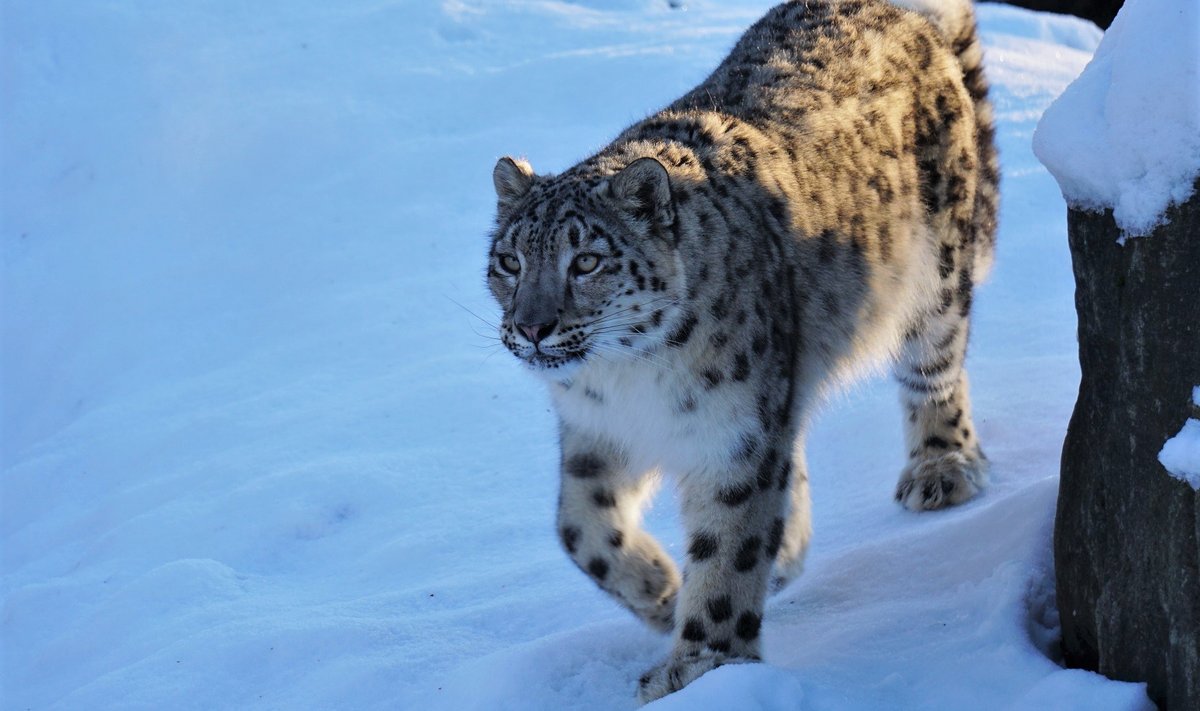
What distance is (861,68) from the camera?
5.27m

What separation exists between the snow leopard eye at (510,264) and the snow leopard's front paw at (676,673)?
1231 mm

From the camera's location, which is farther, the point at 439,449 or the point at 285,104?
the point at 285,104

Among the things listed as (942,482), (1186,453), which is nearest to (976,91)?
(942,482)

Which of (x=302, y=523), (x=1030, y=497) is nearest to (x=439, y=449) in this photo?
(x=302, y=523)

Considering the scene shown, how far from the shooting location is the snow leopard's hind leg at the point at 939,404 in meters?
5.62

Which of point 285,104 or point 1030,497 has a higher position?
point 1030,497

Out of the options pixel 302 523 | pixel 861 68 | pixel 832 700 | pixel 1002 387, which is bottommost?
pixel 302 523

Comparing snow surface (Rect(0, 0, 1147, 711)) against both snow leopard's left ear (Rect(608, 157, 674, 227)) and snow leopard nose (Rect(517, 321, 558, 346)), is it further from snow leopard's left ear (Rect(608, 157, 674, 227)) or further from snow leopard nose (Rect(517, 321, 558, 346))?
snow leopard's left ear (Rect(608, 157, 674, 227))

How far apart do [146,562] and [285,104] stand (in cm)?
482

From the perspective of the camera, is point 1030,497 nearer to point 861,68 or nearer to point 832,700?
point 832,700

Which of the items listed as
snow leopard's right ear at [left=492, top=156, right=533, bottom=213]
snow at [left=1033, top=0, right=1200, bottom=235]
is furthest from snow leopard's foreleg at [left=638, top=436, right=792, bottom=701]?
snow at [left=1033, top=0, right=1200, bottom=235]

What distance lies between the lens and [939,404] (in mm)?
5852

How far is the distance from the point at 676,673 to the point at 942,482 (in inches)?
75.5

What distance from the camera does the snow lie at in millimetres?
2996
